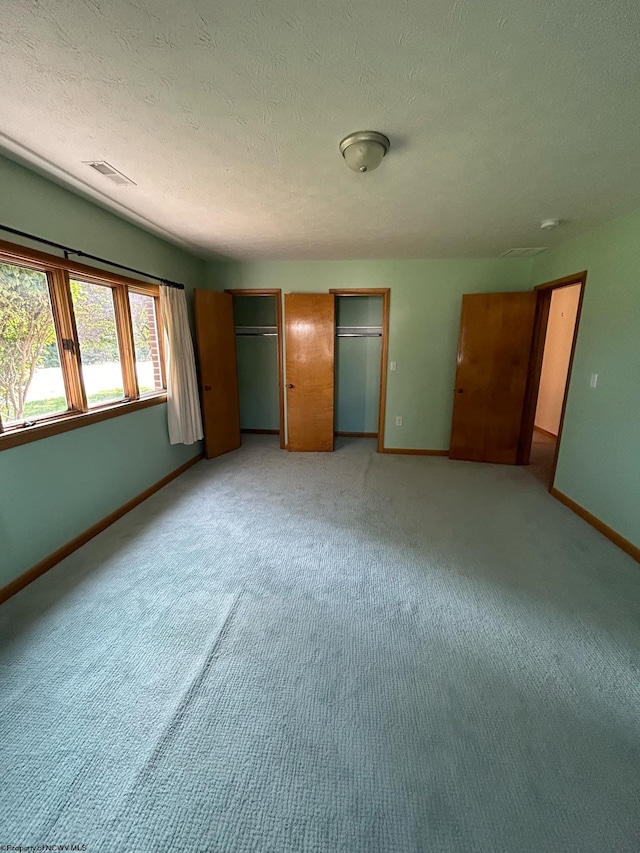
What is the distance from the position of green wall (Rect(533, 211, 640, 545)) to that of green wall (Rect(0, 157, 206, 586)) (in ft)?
12.6

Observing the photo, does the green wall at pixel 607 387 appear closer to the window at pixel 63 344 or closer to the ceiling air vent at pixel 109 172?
the ceiling air vent at pixel 109 172

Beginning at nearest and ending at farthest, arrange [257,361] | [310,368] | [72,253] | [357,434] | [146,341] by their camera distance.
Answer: [72,253] < [146,341] < [310,368] < [257,361] < [357,434]

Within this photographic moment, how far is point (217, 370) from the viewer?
394 centimetres

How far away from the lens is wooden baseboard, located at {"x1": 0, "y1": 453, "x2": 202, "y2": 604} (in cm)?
185

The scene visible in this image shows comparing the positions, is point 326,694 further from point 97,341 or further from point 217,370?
point 217,370

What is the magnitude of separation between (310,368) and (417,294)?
157 centimetres

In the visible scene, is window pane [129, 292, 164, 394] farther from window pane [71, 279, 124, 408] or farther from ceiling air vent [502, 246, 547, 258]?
ceiling air vent [502, 246, 547, 258]

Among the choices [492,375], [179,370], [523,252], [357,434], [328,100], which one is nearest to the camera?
[328,100]

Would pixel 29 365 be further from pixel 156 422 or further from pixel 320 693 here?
pixel 320 693

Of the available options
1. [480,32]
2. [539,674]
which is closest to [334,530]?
[539,674]

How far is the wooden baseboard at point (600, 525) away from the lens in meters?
2.23

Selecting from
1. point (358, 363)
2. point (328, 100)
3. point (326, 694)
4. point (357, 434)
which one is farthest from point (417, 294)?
point (326, 694)

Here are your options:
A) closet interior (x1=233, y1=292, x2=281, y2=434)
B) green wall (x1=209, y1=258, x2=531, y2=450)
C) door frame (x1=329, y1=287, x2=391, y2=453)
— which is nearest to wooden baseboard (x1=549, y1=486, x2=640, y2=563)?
green wall (x1=209, y1=258, x2=531, y2=450)

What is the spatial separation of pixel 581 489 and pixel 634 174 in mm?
2209
